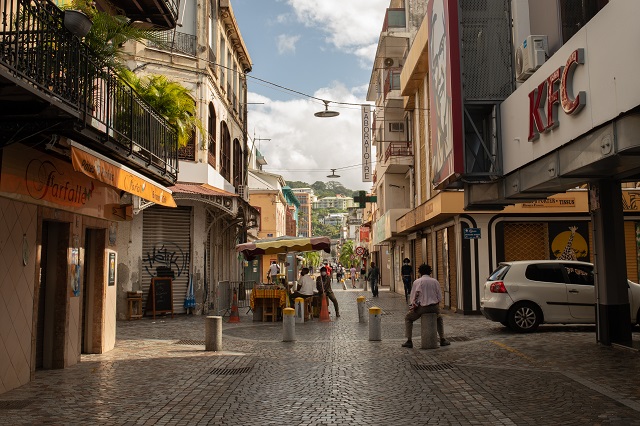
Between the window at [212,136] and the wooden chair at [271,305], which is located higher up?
the window at [212,136]

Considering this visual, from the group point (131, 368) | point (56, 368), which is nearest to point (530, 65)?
point (131, 368)

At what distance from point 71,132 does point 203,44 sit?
1551 centimetres

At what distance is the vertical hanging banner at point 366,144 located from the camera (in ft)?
127

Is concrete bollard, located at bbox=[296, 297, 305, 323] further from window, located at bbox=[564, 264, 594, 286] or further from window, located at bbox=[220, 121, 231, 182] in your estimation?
window, located at bbox=[220, 121, 231, 182]

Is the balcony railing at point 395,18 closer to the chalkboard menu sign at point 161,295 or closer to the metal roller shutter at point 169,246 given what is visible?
the metal roller shutter at point 169,246

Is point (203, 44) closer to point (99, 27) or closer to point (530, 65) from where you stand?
point (99, 27)

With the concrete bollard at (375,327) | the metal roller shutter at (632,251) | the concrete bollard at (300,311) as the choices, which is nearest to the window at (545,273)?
the concrete bollard at (375,327)

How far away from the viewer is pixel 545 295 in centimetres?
1511

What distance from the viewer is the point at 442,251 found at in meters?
24.6

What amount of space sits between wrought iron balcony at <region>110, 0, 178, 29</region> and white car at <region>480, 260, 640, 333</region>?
980cm

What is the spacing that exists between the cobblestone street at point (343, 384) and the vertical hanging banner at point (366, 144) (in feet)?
82.6

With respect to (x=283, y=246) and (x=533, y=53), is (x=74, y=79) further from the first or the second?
(x=283, y=246)

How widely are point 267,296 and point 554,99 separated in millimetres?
12396

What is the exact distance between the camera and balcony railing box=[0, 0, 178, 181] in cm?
702
